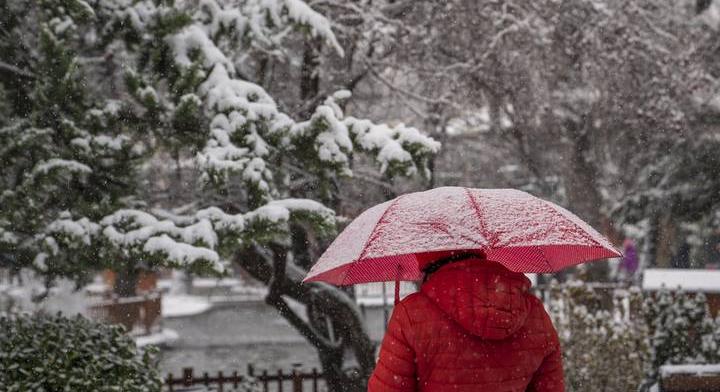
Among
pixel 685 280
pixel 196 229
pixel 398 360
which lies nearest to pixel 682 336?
pixel 685 280

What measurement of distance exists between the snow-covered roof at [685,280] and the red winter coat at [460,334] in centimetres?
777

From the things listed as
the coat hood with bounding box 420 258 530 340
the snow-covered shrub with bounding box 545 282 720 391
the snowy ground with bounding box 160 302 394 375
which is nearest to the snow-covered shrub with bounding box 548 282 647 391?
the snow-covered shrub with bounding box 545 282 720 391

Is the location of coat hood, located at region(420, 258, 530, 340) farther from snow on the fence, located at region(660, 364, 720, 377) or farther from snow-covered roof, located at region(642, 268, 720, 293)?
snow-covered roof, located at region(642, 268, 720, 293)

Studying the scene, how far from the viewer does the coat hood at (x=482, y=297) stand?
8.39ft

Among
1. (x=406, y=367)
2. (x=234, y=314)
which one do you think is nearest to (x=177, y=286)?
(x=234, y=314)

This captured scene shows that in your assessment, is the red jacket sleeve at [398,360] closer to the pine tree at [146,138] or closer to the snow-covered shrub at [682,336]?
the pine tree at [146,138]

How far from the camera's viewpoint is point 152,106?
658 centimetres

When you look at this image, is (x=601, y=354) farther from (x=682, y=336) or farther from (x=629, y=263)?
(x=629, y=263)

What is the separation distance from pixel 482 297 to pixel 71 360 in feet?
12.9

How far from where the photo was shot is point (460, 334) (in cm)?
264

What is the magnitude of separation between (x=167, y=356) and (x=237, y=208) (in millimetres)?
10248

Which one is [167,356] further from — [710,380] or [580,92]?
[710,380]

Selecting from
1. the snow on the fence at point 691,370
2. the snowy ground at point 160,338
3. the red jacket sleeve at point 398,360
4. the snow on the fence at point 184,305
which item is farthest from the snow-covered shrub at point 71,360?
the snow on the fence at point 184,305

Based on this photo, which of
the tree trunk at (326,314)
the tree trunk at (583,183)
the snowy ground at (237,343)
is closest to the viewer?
the tree trunk at (326,314)
